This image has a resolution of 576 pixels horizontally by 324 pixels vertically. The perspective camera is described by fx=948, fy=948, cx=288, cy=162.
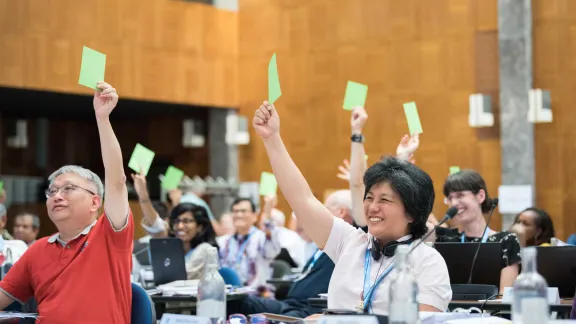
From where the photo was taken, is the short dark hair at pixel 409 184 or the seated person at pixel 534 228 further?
the seated person at pixel 534 228

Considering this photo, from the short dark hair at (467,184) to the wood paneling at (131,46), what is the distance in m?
7.73

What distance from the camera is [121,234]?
12.3 ft

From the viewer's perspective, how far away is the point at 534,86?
11852 millimetres

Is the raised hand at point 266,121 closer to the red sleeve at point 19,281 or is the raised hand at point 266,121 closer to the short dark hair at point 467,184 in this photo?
the red sleeve at point 19,281

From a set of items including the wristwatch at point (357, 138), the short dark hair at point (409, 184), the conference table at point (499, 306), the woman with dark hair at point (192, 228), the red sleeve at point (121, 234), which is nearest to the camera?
the short dark hair at point (409, 184)

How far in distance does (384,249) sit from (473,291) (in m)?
1.73

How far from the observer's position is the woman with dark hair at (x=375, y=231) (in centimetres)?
328

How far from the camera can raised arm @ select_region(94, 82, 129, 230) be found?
3637mm

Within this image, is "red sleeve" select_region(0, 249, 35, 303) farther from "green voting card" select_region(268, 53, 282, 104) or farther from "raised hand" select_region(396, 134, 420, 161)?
"raised hand" select_region(396, 134, 420, 161)

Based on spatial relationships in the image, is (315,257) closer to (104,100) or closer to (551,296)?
(551,296)

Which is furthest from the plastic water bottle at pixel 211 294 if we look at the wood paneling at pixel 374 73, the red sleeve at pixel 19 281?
the wood paneling at pixel 374 73

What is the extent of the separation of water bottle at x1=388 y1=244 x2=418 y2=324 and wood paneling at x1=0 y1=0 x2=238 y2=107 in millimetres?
10093

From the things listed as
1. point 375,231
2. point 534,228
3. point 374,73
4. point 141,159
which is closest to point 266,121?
point 375,231

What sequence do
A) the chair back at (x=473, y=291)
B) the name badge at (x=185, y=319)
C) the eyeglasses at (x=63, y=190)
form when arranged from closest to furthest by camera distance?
1. the name badge at (x=185, y=319)
2. the eyeglasses at (x=63, y=190)
3. the chair back at (x=473, y=291)
